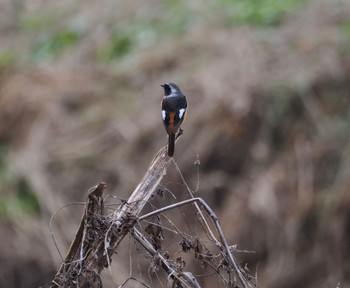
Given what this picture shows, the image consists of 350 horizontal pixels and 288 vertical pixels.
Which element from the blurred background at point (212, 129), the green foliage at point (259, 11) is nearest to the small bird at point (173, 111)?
the blurred background at point (212, 129)

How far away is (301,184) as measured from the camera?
952cm

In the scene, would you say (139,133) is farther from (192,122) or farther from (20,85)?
(20,85)

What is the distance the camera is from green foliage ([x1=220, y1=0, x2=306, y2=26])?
11867mm

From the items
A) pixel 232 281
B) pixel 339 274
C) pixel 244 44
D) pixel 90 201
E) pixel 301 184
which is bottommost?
pixel 339 274

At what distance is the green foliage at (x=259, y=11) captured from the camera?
38.9 ft

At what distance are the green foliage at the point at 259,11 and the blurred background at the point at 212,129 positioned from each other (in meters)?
0.02

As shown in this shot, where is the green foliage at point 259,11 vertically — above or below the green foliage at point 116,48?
above

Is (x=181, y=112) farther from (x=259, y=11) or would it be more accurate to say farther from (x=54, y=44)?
(x=54, y=44)

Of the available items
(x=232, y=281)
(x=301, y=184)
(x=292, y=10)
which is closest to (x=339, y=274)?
(x=301, y=184)

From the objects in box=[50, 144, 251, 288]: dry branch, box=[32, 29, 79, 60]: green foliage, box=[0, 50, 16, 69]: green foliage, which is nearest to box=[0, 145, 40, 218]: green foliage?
box=[0, 50, 16, 69]: green foliage

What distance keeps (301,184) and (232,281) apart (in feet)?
19.9

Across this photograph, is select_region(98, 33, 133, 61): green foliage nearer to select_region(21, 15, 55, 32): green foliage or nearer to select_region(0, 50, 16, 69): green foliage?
select_region(0, 50, 16, 69): green foliage

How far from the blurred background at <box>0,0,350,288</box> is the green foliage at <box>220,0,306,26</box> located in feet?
0.07

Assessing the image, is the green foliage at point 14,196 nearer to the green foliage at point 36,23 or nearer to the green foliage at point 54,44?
the green foliage at point 54,44
